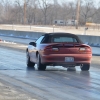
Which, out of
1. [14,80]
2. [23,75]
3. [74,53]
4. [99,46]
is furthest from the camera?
[99,46]

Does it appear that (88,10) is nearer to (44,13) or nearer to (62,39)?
(44,13)

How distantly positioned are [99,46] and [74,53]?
671 inches

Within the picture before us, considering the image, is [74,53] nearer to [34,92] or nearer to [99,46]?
[34,92]

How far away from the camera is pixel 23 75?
596 inches

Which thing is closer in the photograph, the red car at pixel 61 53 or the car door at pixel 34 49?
the red car at pixel 61 53

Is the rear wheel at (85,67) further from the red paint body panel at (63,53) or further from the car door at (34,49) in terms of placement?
the car door at (34,49)

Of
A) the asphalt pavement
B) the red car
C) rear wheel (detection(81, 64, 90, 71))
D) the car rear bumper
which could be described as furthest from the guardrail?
the asphalt pavement

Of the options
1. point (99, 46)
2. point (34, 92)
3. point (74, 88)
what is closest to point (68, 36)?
point (74, 88)

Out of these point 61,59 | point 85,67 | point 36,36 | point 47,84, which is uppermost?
point 61,59

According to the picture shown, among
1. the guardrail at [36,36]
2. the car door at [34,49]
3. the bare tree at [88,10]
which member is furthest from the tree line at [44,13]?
the car door at [34,49]

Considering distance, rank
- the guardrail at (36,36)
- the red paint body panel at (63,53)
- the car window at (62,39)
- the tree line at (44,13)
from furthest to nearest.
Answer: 1. the tree line at (44,13)
2. the guardrail at (36,36)
3. the car window at (62,39)
4. the red paint body panel at (63,53)

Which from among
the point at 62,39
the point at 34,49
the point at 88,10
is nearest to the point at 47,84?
the point at 62,39

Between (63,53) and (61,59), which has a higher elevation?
(63,53)

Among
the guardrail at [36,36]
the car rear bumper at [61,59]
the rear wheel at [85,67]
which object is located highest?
the car rear bumper at [61,59]
